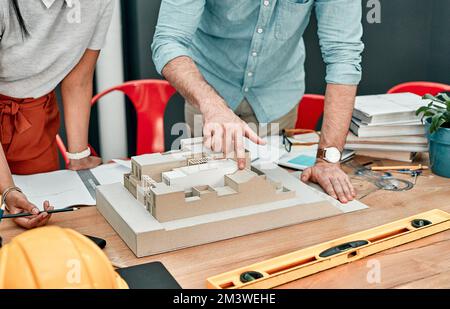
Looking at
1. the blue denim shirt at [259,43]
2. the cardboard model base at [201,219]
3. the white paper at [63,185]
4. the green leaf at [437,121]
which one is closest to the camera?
the cardboard model base at [201,219]

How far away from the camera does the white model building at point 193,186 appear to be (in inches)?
46.1

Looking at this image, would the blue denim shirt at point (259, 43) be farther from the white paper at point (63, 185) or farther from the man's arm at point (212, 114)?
the white paper at point (63, 185)

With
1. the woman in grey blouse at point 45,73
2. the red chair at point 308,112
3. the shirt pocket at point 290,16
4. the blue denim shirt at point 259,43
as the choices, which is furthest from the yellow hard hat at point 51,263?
the red chair at point 308,112

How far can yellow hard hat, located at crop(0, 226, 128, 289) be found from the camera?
75cm

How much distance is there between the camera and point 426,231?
3.99ft

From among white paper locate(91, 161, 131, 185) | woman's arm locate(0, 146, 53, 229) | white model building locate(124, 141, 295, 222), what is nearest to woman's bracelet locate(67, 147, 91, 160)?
white paper locate(91, 161, 131, 185)

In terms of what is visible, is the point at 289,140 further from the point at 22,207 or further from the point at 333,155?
the point at 22,207

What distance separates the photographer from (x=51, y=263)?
75 cm

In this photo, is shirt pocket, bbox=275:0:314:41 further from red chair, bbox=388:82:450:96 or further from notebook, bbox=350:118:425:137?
red chair, bbox=388:82:450:96

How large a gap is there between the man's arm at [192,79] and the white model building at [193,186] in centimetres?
5

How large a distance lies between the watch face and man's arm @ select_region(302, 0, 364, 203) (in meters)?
0.06

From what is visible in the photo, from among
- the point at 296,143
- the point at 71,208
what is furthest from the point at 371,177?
the point at 71,208

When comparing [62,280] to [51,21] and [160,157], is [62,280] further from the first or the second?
[51,21]

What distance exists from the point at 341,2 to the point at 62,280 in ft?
4.22
